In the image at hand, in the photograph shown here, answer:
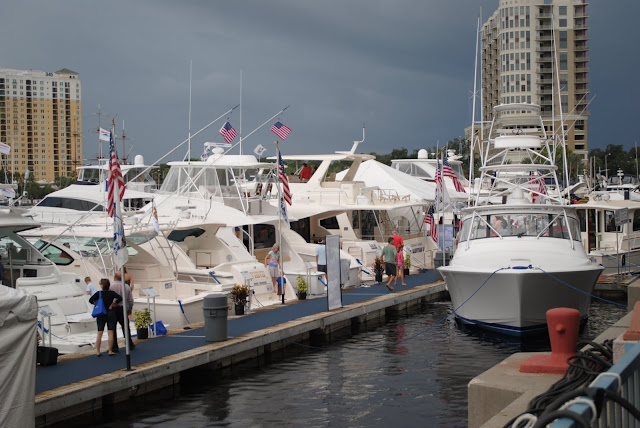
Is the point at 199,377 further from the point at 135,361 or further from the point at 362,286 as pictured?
the point at 362,286

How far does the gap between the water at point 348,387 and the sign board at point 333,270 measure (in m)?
1.06

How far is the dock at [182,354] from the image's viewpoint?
1191cm

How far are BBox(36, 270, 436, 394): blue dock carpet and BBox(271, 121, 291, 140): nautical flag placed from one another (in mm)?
4795

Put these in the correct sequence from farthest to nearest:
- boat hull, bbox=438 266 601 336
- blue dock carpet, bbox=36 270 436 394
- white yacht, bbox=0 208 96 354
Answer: boat hull, bbox=438 266 601 336, white yacht, bbox=0 208 96 354, blue dock carpet, bbox=36 270 436 394

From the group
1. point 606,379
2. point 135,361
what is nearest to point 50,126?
point 135,361

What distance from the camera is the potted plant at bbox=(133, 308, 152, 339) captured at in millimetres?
15461

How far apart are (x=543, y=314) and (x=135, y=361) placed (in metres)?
9.88

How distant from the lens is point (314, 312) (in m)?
19.6

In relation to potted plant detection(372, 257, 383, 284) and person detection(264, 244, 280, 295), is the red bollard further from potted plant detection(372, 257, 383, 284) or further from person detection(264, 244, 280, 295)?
potted plant detection(372, 257, 383, 284)

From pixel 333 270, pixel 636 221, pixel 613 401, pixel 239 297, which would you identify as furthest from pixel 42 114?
pixel 613 401

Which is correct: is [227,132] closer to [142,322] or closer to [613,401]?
[142,322]

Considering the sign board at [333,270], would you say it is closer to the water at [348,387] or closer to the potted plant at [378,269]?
the water at [348,387]

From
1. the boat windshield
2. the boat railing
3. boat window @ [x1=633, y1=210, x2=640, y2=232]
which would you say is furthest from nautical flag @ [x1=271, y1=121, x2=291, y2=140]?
the boat railing

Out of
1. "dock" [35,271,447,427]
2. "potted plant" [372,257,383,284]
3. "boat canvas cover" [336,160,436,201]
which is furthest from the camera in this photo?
"boat canvas cover" [336,160,436,201]
